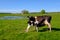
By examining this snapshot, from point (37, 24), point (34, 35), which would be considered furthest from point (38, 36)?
point (37, 24)

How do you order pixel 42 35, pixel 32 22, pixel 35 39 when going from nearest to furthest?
pixel 35 39, pixel 42 35, pixel 32 22

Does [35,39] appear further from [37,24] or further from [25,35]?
[37,24]

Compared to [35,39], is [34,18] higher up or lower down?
higher up

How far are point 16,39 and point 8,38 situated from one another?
2.60 ft

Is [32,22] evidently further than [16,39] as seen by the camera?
Yes

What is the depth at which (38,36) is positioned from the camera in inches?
707

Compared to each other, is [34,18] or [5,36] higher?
[34,18]

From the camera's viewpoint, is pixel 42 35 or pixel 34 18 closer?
pixel 42 35

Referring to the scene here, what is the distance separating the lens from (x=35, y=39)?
17203 millimetres

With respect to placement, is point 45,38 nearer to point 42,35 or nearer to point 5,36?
point 42,35

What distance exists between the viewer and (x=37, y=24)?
2084 cm

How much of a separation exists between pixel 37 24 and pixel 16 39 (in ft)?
13.5

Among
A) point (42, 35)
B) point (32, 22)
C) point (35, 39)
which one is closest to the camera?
point (35, 39)

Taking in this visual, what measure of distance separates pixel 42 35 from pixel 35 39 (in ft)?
4.44
